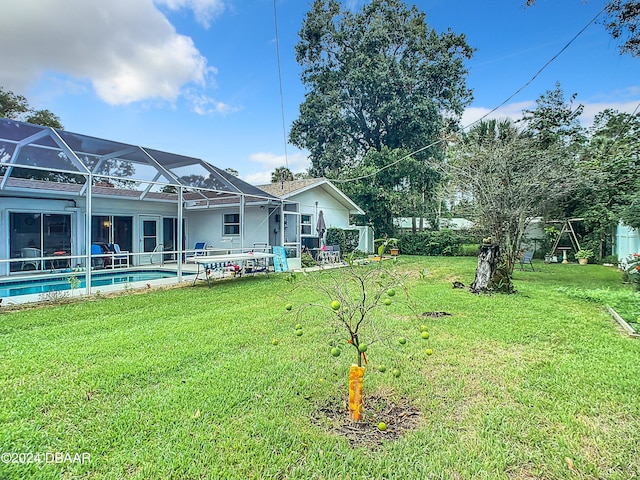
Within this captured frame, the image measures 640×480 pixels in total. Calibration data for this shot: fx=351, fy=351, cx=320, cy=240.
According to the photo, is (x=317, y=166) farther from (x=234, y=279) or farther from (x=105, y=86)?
(x=234, y=279)

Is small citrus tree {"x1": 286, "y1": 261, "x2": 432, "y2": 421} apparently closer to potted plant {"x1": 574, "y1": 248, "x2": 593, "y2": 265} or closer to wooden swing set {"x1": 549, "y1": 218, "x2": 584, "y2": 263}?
potted plant {"x1": 574, "y1": 248, "x2": 593, "y2": 265}

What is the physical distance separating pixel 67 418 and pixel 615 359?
5.73 meters

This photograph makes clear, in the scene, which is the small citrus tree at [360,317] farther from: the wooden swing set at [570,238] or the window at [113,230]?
the wooden swing set at [570,238]

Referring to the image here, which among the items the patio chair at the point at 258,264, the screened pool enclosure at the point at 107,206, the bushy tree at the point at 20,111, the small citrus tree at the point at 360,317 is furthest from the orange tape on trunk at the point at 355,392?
the bushy tree at the point at 20,111

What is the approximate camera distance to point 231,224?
1742cm

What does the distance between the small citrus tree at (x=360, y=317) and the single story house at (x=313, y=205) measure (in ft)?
24.8

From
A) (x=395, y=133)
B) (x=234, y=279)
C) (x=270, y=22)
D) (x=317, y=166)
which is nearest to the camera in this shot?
(x=234, y=279)

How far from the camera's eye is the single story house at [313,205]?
1667 centimetres

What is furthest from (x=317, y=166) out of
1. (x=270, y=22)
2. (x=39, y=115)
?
(x=39, y=115)

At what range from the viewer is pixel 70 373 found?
3.68m

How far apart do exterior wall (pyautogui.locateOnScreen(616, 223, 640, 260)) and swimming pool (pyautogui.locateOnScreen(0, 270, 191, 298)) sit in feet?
56.9

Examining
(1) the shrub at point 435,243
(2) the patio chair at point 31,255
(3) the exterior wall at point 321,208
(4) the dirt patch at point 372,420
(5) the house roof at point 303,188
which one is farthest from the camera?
(1) the shrub at point 435,243

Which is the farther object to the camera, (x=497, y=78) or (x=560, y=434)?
(x=497, y=78)

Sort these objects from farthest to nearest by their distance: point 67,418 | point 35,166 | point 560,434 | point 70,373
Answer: point 35,166 → point 70,373 → point 67,418 → point 560,434
